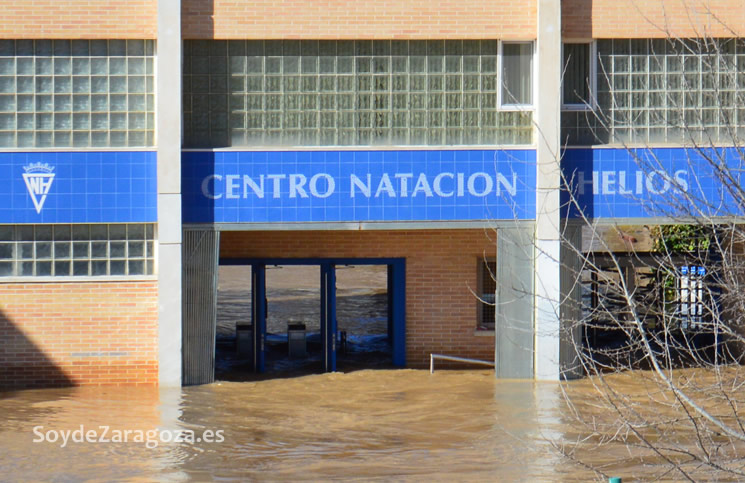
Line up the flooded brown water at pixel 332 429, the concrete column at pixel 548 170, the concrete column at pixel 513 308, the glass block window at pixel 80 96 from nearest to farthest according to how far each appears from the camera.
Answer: the flooded brown water at pixel 332 429 < the concrete column at pixel 548 170 < the glass block window at pixel 80 96 < the concrete column at pixel 513 308

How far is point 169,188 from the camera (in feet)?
52.2

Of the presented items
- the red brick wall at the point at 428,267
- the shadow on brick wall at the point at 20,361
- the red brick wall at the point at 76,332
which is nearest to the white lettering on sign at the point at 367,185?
the red brick wall at the point at 76,332

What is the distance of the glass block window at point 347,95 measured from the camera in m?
16.3

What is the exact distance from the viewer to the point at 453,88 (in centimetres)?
1648

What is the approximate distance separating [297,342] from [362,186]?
533 centimetres

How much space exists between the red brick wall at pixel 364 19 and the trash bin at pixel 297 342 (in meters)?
6.78

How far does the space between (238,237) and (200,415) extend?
5.19m

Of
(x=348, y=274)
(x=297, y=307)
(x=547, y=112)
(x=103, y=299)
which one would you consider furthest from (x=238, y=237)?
(x=348, y=274)

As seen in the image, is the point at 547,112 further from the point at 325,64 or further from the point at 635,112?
the point at 325,64

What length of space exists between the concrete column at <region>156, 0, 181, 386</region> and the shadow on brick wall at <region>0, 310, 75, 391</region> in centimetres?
191

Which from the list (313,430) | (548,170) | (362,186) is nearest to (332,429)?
(313,430)

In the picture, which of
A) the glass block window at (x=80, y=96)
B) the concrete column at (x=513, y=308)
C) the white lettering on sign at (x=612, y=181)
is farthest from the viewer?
the concrete column at (x=513, y=308)

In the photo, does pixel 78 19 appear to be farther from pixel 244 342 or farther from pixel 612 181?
pixel 612 181

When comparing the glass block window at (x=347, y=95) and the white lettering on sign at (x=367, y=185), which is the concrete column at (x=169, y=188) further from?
the white lettering on sign at (x=367, y=185)
